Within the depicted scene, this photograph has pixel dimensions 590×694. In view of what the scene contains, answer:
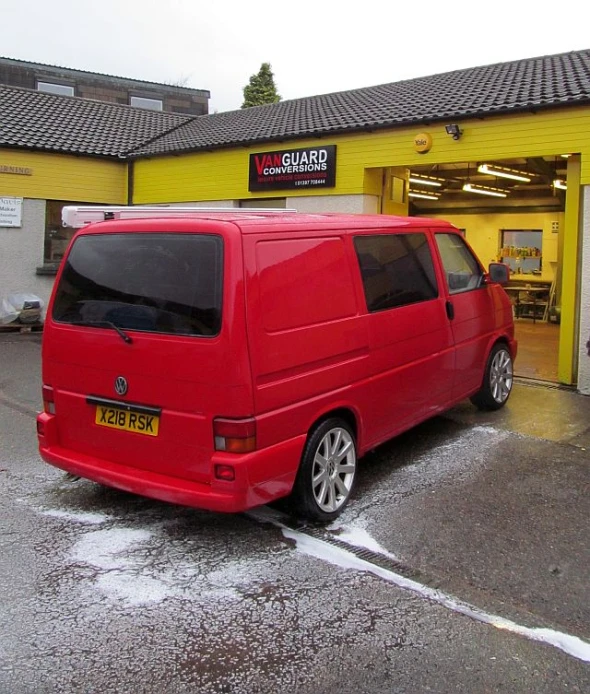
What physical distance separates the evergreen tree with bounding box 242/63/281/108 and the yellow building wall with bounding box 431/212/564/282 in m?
30.8

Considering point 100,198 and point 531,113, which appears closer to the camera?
point 531,113

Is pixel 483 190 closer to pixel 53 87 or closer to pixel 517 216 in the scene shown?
pixel 517 216

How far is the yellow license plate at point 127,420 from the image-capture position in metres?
4.07

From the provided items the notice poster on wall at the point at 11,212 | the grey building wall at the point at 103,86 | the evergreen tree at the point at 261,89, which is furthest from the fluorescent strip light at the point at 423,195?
the evergreen tree at the point at 261,89

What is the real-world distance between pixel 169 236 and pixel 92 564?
74.3 inches

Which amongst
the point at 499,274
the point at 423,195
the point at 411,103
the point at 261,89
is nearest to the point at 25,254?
the point at 411,103

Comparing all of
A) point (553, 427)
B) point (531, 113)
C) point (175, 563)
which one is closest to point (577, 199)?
point (531, 113)

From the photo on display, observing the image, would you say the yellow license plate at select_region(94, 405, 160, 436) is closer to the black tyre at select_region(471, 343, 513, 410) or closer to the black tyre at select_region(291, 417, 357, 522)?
the black tyre at select_region(291, 417, 357, 522)

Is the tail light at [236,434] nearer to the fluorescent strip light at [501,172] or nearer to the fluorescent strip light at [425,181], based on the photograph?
the fluorescent strip light at [501,172]

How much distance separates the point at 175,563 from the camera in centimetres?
390

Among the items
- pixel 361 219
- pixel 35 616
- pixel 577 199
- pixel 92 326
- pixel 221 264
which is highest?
pixel 577 199

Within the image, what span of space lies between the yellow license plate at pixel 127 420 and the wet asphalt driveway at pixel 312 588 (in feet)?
2.21

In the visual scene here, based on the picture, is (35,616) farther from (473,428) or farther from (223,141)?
(223,141)

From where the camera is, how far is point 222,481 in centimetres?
381
